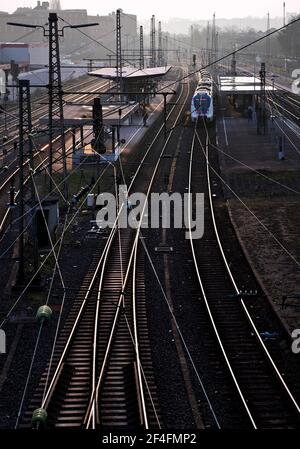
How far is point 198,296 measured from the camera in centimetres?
1363

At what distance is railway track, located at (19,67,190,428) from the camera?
9.15 meters

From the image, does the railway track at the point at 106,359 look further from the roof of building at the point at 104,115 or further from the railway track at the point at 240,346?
the roof of building at the point at 104,115

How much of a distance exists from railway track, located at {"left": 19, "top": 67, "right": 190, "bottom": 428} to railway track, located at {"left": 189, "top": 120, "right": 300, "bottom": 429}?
117 cm

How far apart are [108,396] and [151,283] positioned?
4.97 meters

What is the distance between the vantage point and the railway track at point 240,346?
29.9 ft

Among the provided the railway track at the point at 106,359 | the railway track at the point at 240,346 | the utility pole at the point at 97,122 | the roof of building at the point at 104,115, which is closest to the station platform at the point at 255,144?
the roof of building at the point at 104,115

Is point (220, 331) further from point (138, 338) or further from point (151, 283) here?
point (151, 283)

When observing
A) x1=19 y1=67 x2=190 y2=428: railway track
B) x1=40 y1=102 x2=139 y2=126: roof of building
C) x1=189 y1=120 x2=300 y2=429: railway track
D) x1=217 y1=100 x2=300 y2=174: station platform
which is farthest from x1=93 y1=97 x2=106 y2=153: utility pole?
x1=19 y1=67 x2=190 y2=428: railway track

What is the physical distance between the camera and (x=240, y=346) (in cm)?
1127

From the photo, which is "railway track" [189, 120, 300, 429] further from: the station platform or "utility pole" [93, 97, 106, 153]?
the station platform

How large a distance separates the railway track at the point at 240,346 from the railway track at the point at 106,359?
117 cm

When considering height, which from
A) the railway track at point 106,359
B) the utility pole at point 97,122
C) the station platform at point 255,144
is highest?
the utility pole at point 97,122

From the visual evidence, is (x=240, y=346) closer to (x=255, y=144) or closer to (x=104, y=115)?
(x=104, y=115)
